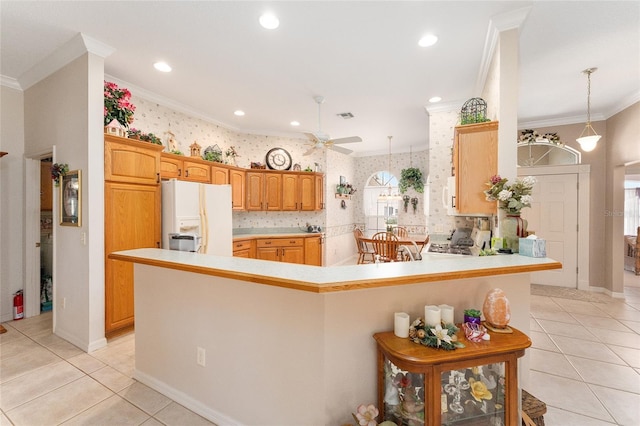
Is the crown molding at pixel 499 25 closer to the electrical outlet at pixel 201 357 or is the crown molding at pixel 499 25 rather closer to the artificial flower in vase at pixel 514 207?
the artificial flower in vase at pixel 514 207

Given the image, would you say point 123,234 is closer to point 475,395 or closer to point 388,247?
point 475,395

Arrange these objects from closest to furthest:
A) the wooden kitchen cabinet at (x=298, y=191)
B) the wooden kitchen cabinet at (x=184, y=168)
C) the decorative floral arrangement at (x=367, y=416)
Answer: the decorative floral arrangement at (x=367, y=416) → the wooden kitchen cabinet at (x=184, y=168) → the wooden kitchen cabinet at (x=298, y=191)

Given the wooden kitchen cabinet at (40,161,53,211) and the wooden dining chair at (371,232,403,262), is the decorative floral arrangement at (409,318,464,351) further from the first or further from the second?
the wooden kitchen cabinet at (40,161,53,211)

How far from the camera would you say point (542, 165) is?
5.14 metres

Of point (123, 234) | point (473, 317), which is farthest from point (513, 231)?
point (123, 234)

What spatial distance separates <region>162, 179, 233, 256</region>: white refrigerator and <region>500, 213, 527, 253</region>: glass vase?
3373mm

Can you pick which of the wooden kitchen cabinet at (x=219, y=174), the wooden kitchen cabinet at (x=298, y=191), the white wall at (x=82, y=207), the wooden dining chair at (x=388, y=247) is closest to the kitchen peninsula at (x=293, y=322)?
the white wall at (x=82, y=207)

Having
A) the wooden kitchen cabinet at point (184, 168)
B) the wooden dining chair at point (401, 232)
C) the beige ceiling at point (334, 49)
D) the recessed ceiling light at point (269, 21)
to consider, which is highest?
the beige ceiling at point (334, 49)

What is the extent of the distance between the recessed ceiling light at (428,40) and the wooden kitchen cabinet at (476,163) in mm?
858

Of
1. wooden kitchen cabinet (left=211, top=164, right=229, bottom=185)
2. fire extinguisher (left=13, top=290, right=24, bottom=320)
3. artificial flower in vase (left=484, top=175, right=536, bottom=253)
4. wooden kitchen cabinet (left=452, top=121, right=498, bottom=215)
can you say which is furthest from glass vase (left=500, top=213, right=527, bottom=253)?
fire extinguisher (left=13, top=290, right=24, bottom=320)

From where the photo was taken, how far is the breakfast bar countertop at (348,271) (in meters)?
1.28

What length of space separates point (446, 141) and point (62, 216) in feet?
16.7

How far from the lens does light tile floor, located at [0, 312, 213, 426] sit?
185 cm

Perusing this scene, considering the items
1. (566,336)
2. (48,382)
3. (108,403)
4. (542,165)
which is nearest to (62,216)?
(48,382)
